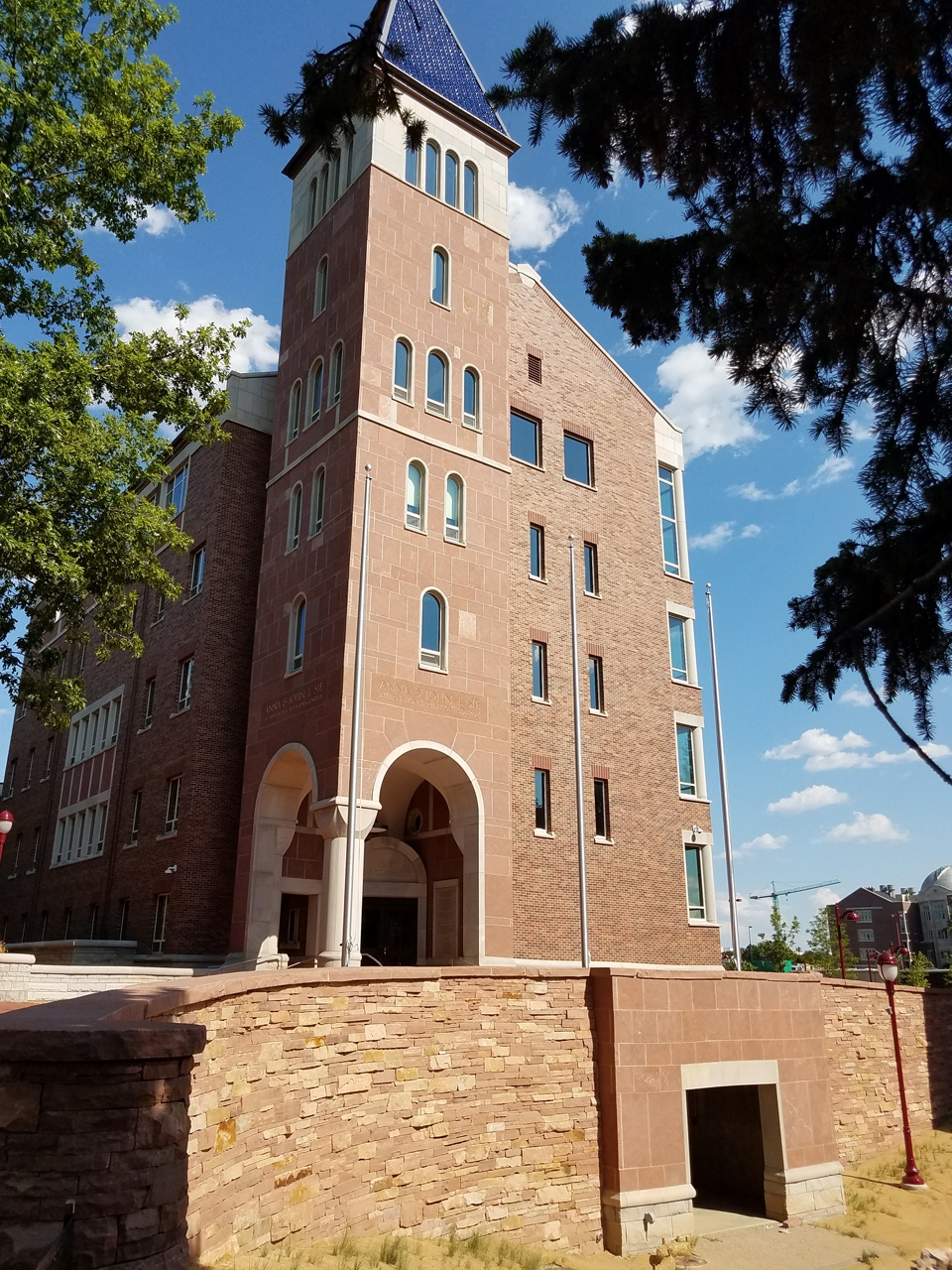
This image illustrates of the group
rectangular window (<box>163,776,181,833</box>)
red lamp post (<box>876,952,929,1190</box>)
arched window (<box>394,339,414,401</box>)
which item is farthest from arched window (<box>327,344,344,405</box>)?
red lamp post (<box>876,952,929,1190</box>)

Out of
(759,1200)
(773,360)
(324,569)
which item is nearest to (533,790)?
(324,569)

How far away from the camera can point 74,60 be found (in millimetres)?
17984

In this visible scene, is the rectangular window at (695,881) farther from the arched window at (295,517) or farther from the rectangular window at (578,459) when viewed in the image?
the arched window at (295,517)

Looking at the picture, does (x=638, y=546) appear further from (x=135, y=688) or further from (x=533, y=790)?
(x=135, y=688)

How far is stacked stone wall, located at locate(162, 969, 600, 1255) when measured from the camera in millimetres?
10047

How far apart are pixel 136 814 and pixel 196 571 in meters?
7.72

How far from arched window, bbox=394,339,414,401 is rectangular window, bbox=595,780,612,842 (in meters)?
11.7

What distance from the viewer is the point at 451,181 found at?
27.6m

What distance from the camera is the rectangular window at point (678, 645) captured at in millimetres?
31125

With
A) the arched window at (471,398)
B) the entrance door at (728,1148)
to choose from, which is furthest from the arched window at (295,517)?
the entrance door at (728,1148)

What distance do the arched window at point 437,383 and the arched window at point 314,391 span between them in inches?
112

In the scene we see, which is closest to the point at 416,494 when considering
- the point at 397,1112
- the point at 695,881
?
the point at 695,881

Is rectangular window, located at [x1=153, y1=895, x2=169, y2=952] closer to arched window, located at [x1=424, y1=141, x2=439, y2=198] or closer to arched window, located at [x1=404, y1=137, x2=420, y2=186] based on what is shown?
arched window, located at [x1=404, y1=137, x2=420, y2=186]

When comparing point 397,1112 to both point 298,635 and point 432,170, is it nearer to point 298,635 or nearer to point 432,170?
point 298,635
